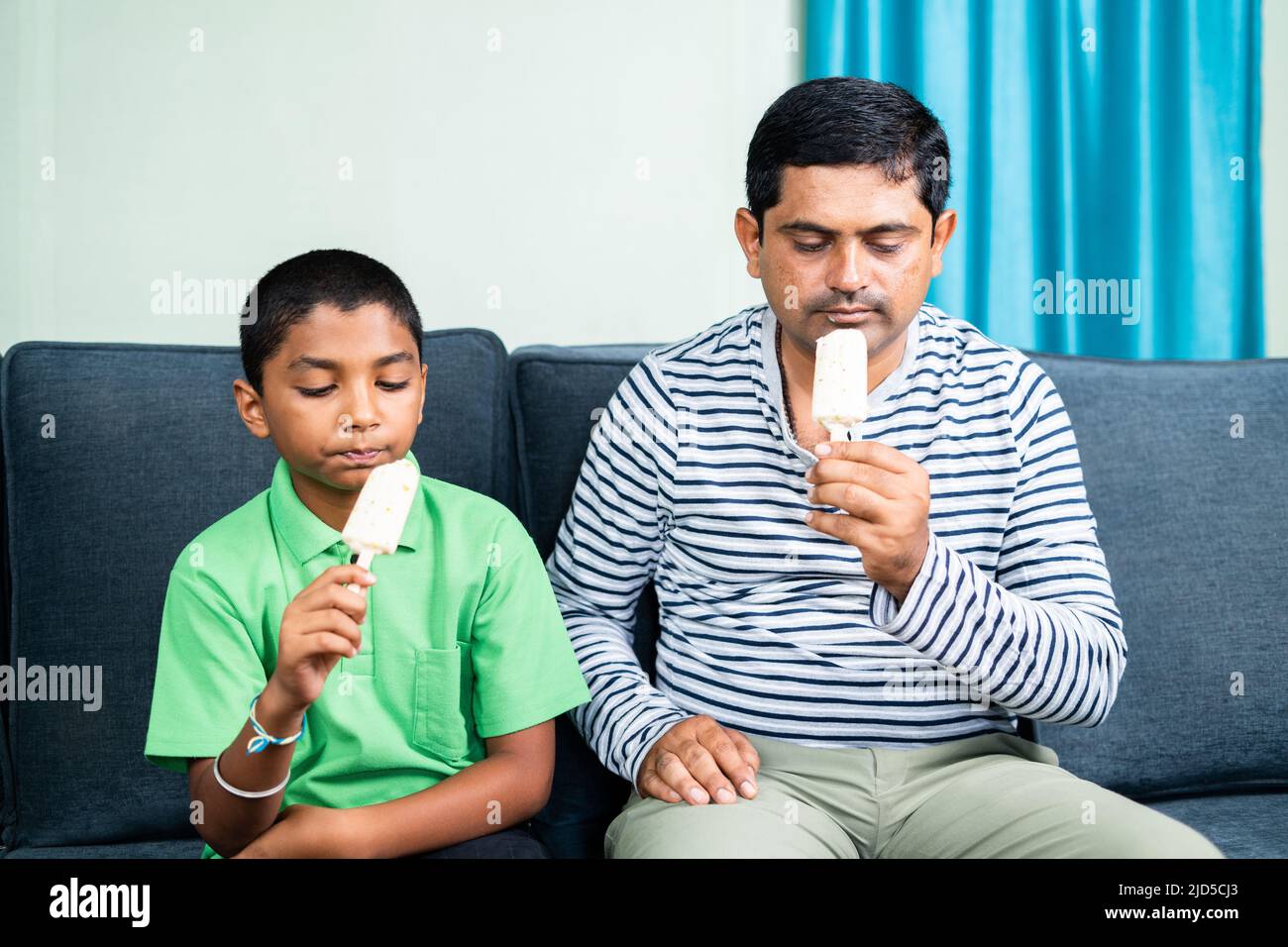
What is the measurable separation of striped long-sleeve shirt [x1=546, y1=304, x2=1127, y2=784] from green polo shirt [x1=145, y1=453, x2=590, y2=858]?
196 millimetres

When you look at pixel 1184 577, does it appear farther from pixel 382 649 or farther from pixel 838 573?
pixel 382 649

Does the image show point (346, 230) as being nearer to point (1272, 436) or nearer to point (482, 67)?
point (482, 67)

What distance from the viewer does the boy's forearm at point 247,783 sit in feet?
3.50

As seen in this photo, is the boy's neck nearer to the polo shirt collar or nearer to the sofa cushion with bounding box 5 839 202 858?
the polo shirt collar

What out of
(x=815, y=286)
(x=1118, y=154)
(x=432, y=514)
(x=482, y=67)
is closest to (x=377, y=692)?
(x=432, y=514)

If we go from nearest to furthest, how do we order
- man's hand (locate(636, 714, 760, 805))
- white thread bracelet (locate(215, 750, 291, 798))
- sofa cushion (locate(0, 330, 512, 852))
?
white thread bracelet (locate(215, 750, 291, 798)) → man's hand (locate(636, 714, 760, 805)) → sofa cushion (locate(0, 330, 512, 852))

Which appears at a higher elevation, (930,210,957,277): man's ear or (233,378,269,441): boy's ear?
(930,210,957,277): man's ear

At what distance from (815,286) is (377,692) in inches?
28.3

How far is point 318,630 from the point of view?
3.30 feet

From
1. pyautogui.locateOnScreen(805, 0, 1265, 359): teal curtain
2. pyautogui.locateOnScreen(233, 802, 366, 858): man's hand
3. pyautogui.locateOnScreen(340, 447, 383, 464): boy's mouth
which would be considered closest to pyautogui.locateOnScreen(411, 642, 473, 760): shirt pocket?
pyautogui.locateOnScreen(233, 802, 366, 858): man's hand

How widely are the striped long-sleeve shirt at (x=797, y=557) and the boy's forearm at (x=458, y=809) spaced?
173 mm

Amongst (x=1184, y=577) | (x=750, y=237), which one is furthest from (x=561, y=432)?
(x=1184, y=577)

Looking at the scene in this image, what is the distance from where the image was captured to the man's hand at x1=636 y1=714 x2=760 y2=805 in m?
1.32

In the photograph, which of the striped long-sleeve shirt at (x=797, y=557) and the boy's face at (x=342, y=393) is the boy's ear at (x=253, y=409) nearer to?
the boy's face at (x=342, y=393)
